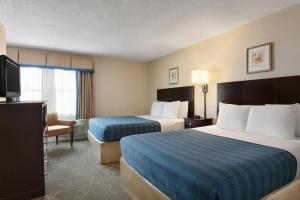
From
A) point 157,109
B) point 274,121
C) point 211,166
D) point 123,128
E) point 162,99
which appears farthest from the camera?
point 162,99

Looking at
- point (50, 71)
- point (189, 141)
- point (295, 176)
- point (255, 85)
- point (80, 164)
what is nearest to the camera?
point (295, 176)

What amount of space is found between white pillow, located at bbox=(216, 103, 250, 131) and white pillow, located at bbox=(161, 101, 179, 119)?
1366 millimetres

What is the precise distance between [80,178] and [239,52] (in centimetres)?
336

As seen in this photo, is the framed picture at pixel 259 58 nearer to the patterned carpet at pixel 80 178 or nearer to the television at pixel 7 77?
the patterned carpet at pixel 80 178

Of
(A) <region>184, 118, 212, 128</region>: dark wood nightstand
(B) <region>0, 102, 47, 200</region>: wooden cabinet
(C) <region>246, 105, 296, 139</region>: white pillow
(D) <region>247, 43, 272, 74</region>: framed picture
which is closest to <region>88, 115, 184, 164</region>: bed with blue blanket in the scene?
(A) <region>184, 118, 212, 128</region>: dark wood nightstand

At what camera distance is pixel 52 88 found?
15.9 feet

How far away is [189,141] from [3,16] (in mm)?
3233

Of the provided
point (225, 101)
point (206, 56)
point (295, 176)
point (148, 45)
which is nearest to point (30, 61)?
point (148, 45)

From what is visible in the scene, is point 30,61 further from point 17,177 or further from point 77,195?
point 77,195

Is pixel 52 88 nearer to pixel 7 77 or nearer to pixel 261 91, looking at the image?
pixel 7 77

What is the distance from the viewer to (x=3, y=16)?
106 inches

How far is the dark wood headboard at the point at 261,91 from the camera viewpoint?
247cm

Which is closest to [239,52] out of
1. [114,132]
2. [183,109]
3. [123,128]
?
[183,109]

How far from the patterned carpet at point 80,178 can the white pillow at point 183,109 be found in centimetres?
189
